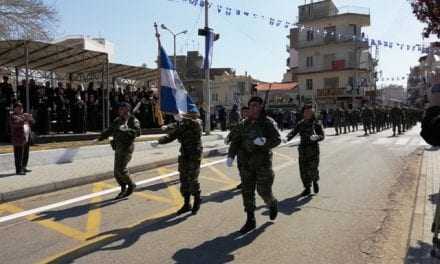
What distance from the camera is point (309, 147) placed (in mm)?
9914

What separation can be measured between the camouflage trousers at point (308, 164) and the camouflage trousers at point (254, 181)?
2894 millimetres

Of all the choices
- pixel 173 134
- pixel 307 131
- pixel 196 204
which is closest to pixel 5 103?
pixel 173 134

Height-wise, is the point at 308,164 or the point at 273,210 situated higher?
the point at 308,164

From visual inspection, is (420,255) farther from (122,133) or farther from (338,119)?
(338,119)

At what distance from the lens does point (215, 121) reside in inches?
1347

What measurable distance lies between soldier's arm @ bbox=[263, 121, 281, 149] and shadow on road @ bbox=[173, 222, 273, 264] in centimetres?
118

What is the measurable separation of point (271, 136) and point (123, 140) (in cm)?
356

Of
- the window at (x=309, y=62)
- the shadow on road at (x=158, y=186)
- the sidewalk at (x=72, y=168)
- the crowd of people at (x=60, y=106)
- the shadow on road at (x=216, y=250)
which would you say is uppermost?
the window at (x=309, y=62)

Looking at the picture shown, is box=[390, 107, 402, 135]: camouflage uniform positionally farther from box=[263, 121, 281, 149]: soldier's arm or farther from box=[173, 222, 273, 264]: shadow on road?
box=[173, 222, 273, 264]: shadow on road

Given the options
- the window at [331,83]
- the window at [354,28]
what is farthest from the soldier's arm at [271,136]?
the window at [354,28]

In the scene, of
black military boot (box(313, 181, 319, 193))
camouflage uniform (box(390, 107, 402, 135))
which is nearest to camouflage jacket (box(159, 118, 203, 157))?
black military boot (box(313, 181, 319, 193))

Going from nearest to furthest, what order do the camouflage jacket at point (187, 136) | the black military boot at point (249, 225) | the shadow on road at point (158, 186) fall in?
1. the black military boot at point (249, 225)
2. the camouflage jacket at point (187, 136)
3. the shadow on road at point (158, 186)

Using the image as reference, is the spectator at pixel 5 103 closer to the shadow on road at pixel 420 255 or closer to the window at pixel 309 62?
the shadow on road at pixel 420 255

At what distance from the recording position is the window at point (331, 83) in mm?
63434
